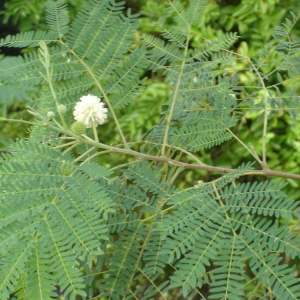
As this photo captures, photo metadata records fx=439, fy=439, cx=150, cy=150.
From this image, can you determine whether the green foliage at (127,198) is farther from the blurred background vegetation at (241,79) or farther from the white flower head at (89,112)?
the blurred background vegetation at (241,79)

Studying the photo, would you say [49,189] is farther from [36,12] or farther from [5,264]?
[36,12]

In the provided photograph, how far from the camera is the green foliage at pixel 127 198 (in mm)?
567

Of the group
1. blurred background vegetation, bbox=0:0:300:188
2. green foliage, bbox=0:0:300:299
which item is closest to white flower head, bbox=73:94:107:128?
green foliage, bbox=0:0:300:299

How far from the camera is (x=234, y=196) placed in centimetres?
66

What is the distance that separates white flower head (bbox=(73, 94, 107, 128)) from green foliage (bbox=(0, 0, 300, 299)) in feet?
0.11

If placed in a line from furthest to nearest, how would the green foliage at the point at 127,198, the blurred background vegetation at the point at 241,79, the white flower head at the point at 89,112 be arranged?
1. the blurred background vegetation at the point at 241,79
2. the white flower head at the point at 89,112
3. the green foliage at the point at 127,198

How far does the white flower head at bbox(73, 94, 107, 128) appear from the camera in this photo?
72cm

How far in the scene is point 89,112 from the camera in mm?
721

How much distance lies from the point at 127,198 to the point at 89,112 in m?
0.16

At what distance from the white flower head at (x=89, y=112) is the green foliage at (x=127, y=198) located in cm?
3

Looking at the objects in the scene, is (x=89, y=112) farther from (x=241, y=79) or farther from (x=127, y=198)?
(x=241, y=79)

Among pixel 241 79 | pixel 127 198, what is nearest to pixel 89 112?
pixel 127 198

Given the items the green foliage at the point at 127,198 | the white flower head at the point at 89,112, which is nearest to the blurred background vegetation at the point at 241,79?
the green foliage at the point at 127,198

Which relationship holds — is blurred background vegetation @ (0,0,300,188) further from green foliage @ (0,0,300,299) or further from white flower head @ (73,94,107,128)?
white flower head @ (73,94,107,128)
